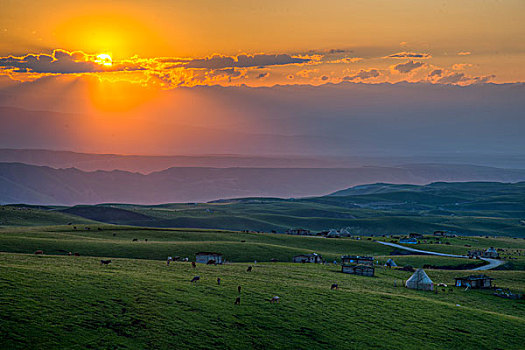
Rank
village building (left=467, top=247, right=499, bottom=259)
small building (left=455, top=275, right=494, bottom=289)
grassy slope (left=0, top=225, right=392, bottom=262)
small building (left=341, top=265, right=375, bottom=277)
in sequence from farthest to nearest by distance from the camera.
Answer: village building (left=467, top=247, right=499, bottom=259)
grassy slope (left=0, top=225, right=392, bottom=262)
small building (left=341, top=265, right=375, bottom=277)
small building (left=455, top=275, right=494, bottom=289)

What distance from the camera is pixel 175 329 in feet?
162

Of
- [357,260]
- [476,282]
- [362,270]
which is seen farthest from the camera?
[357,260]

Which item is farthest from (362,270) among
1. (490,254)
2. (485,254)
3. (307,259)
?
(485,254)

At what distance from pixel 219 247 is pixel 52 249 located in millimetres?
35525

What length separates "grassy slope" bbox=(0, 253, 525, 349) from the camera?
46.4 metres

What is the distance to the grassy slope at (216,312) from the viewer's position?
1827 inches

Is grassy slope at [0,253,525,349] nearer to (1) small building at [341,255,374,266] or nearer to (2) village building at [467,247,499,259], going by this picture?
(1) small building at [341,255,374,266]

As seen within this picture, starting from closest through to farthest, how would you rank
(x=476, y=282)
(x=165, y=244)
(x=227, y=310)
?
(x=227, y=310) → (x=476, y=282) → (x=165, y=244)

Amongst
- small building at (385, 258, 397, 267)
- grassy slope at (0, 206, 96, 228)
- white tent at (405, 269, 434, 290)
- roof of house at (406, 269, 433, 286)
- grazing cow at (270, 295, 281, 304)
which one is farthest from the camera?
grassy slope at (0, 206, 96, 228)

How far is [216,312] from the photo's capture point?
55.1 metres

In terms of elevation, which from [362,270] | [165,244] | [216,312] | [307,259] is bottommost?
[216,312]

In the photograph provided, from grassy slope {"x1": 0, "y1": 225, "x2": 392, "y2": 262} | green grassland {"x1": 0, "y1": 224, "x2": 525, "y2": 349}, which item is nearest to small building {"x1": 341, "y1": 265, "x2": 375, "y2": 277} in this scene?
green grassland {"x1": 0, "y1": 224, "x2": 525, "y2": 349}

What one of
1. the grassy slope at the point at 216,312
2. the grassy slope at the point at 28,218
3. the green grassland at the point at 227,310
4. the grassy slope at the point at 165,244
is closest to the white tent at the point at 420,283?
the green grassland at the point at 227,310

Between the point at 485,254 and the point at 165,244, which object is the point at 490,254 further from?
the point at 165,244
